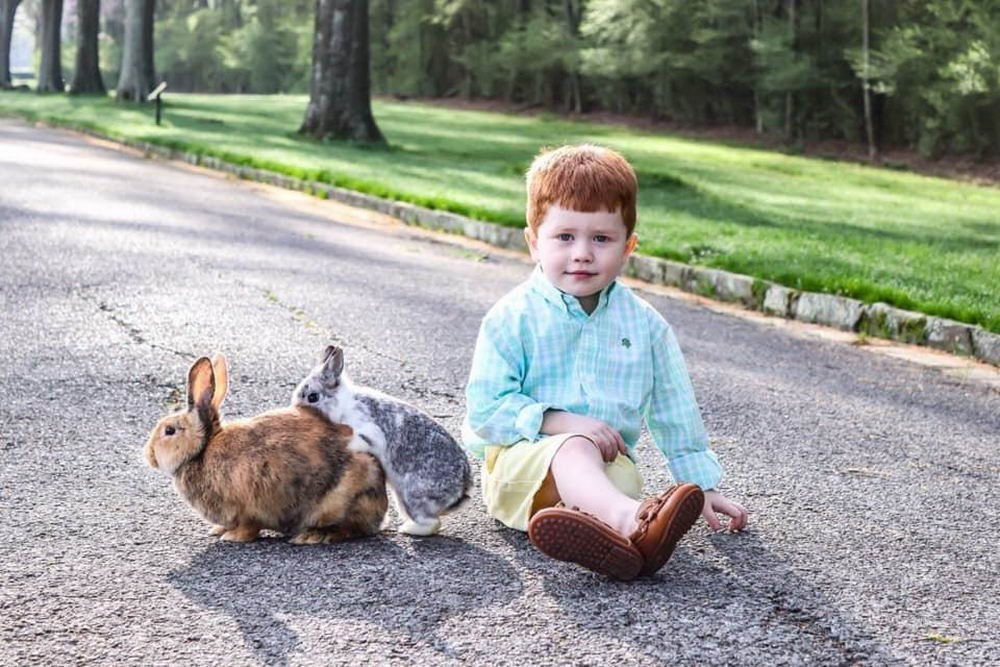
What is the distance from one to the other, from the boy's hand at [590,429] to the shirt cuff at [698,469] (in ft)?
0.82

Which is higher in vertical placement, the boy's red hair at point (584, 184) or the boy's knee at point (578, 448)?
the boy's red hair at point (584, 184)

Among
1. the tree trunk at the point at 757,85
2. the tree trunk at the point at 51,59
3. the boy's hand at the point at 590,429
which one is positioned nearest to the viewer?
the boy's hand at the point at 590,429

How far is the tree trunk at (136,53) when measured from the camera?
1331 inches

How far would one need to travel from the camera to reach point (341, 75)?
23.4 m

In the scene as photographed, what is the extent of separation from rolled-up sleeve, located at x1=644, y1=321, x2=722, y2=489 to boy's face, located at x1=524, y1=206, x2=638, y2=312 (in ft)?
0.92

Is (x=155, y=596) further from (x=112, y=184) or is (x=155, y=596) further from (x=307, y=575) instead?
(x=112, y=184)

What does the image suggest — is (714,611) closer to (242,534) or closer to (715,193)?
(242,534)

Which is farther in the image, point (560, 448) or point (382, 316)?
point (382, 316)

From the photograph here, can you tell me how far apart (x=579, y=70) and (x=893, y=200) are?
77.4 ft

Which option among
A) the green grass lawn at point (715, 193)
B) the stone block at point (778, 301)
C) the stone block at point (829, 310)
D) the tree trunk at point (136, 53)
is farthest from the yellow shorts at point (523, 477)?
the tree trunk at point (136, 53)

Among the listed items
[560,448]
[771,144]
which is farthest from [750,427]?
[771,144]

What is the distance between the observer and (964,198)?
21.9 metres

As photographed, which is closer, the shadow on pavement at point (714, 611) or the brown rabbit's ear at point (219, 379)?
the shadow on pavement at point (714, 611)

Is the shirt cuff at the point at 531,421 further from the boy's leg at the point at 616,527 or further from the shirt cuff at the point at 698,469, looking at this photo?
the shirt cuff at the point at 698,469
